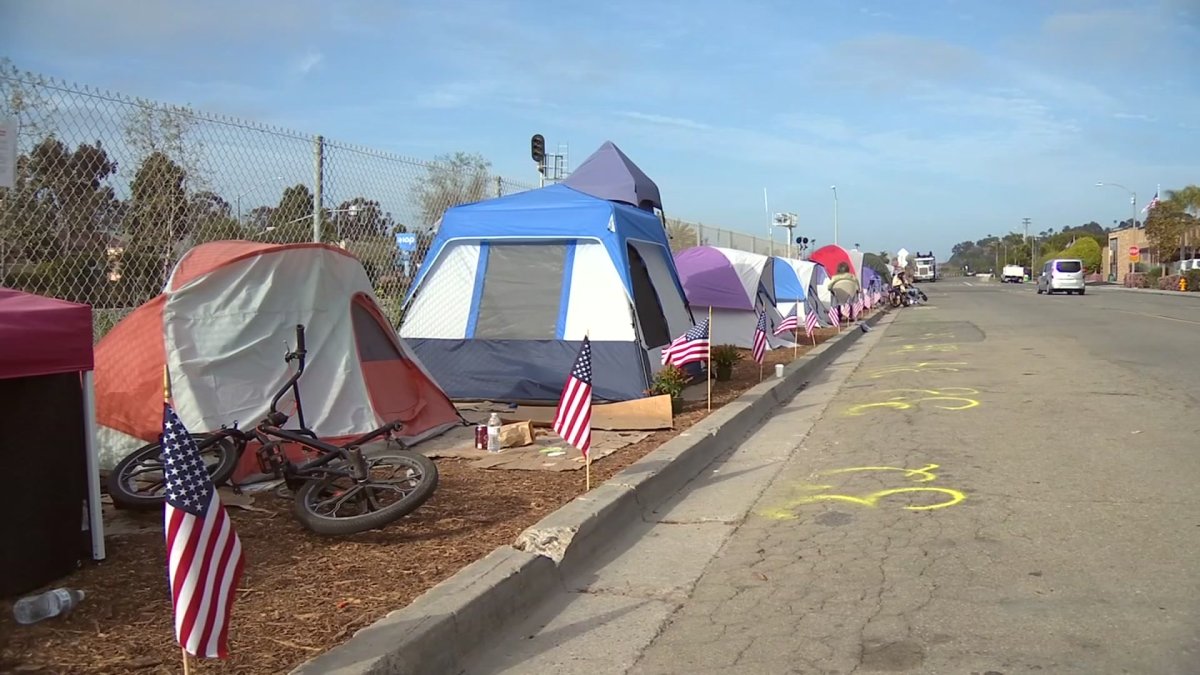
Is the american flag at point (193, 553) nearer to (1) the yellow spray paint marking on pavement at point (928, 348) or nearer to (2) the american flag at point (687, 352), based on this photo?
(2) the american flag at point (687, 352)

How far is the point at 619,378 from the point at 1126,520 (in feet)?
17.1

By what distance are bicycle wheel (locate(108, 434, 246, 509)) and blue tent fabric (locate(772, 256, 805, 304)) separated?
16.6m

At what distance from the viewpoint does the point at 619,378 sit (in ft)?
31.9

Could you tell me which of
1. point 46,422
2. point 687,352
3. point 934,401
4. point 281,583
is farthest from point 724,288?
point 46,422

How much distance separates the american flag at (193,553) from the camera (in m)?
3.06

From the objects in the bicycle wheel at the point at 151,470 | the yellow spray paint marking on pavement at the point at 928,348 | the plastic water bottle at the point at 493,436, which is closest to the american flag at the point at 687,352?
the plastic water bottle at the point at 493,436

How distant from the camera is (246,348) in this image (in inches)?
261

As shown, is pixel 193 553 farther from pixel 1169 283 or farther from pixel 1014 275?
pixel 1014 275

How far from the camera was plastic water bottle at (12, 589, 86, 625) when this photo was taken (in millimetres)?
3721

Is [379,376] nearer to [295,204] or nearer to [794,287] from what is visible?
[295,204]

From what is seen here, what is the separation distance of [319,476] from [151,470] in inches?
47.3

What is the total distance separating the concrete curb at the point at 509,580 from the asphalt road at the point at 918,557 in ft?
0.43

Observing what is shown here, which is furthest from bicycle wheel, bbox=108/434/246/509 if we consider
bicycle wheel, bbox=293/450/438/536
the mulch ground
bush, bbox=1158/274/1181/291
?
bush, bbox=1158/274/1181/291

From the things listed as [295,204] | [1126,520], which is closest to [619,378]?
[295,204]
